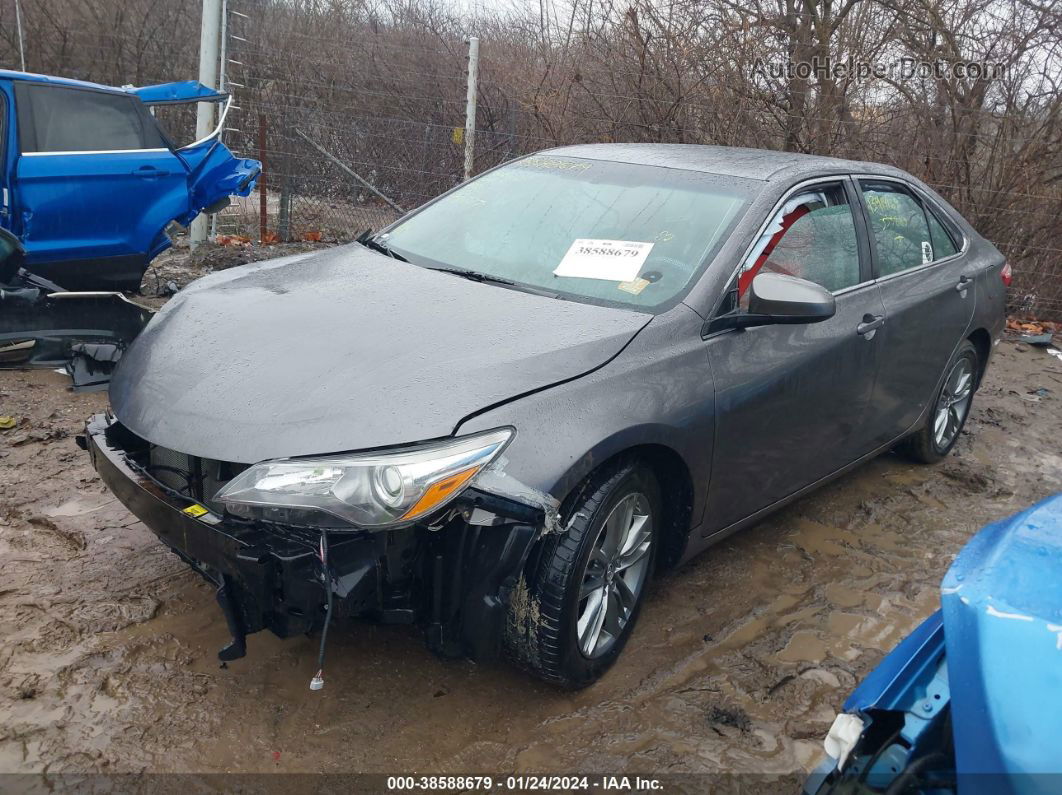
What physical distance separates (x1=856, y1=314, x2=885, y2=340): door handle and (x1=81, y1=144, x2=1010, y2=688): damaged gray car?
0.06 feet

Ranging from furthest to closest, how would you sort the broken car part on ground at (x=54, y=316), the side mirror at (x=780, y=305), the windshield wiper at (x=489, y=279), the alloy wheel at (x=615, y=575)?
the broken car part on ground at (x=54, y=316), the windshield wiper at (x=489, y=279), the side mirror at (x=780, y=305), the alloy wheel at (x=615, y=575)

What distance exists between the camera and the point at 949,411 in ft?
16.6

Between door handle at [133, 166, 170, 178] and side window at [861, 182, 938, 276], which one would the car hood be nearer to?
side window at [861, 182, 938, 276]

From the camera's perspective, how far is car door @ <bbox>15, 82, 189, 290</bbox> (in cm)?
594

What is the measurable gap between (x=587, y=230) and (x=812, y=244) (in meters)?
0.95

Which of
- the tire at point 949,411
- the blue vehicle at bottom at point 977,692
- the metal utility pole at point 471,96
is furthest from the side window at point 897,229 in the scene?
the metal utility pole at point 471,96

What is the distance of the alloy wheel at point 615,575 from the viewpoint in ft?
9.15

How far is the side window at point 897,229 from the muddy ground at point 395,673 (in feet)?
4.33

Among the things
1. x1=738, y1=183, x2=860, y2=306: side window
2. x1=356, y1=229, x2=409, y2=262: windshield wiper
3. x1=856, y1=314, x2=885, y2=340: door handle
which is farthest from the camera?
x1=856, y1=314, x2=885, y2=340: door handle

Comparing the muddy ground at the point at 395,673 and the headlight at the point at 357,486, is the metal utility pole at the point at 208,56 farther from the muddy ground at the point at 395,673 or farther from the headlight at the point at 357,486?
the headlight at the point at 357,486

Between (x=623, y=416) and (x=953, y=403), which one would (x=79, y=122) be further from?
(x=953, y=403)

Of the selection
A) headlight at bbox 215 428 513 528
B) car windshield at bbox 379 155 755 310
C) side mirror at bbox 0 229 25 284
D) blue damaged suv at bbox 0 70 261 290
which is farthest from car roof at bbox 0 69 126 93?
headlight at bbox 215 428 513 528

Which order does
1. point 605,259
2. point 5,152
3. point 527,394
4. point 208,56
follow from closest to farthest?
point 527,394 < point 605,259 < point 5,152 < point 208,56

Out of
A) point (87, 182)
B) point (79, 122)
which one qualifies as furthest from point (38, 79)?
point (87, 182)
